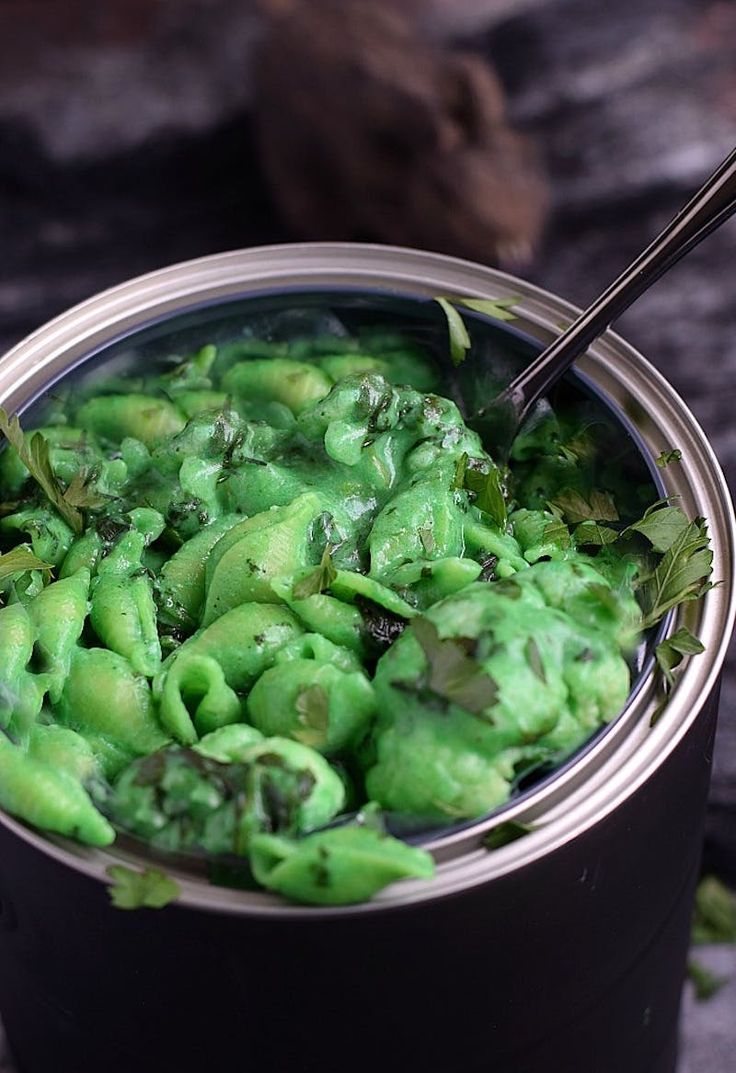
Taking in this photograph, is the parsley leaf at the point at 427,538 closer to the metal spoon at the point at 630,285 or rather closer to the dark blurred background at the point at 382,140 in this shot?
the metal spoon at the point at 630,285

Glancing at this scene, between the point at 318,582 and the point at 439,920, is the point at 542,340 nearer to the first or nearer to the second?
the point at 318,582

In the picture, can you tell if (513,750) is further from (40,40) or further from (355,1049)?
(40,40)

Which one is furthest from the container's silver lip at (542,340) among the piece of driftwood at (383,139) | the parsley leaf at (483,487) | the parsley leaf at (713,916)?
the piece of driftwood at (383,139)

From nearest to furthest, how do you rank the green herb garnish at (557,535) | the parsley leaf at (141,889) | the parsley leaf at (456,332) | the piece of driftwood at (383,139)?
the parsley leaf at (141,889) < the green herb garnish at (557,535) < the parsley leaf at (456,332) < the piece of driftwood at (383,139)

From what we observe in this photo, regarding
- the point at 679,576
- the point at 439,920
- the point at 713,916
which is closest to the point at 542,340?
the point at 679,576

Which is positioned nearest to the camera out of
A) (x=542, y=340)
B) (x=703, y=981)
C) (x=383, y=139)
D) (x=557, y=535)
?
(x=557, y=535)

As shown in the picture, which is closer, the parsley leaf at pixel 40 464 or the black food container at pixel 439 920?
the black food container at pixel 439 920
